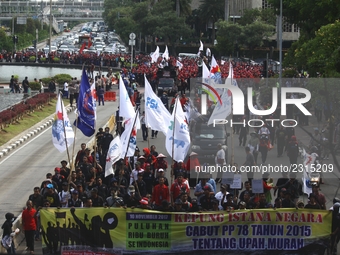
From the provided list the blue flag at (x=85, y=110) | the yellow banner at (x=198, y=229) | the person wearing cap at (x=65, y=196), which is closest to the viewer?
the yellow banner at (x=198, y=229)

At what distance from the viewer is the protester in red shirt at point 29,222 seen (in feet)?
55.4

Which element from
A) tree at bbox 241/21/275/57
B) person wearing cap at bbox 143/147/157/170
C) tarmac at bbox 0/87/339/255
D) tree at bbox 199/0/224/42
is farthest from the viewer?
tree at bbox 199/0/224/42

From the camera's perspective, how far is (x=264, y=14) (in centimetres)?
7994

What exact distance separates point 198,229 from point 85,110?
7.58 meters

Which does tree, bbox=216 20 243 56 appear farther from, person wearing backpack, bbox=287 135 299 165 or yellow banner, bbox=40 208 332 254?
yellow banner, bbox=40 208 332 254

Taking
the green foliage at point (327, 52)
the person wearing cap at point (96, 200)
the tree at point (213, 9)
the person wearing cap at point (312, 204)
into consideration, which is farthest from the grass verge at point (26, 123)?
the tree at point (213, 9)

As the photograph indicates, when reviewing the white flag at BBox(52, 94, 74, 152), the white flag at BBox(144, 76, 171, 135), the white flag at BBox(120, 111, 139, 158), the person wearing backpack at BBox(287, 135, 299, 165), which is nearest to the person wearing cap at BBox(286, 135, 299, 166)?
the person wearing backpack at BBox(287, 135, 299, 165)

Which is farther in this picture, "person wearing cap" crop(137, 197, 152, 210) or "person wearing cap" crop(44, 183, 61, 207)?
"person wearing cap" crop(44, 183, 61, 207)

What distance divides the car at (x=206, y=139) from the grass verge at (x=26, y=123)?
328 inches

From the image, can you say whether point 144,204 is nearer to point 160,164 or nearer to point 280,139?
point 160,164

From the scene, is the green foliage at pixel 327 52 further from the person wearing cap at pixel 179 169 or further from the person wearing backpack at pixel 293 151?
the person wearing cap at pixel 179 169

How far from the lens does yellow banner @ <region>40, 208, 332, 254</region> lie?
15.8m

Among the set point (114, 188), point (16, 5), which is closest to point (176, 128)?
point (114, 188)

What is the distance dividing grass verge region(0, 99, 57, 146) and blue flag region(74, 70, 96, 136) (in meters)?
9.73
